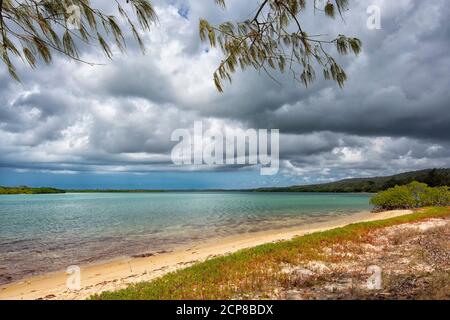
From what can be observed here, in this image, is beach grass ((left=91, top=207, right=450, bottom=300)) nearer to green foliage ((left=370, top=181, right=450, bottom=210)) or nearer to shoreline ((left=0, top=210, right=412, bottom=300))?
shoreline ((left=0, top=210, right=412, bottom=300))

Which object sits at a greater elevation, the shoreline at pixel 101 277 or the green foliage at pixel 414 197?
the green foliage at pixel 414 197

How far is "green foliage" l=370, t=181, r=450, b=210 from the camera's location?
183ft

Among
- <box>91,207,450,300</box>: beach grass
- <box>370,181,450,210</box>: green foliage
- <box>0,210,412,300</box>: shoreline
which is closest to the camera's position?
<box>91,207,450,300</box>: beach grass

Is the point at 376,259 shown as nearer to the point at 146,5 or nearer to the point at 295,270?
the point at 295,270

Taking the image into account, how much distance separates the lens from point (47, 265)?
66.2 feet

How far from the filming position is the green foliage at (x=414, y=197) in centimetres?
5576

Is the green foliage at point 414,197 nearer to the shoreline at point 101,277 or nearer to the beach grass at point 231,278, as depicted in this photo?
the shoreline at point 101,277

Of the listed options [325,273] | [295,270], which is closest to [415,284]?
[325,273]

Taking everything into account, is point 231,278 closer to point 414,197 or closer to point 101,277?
point 101,277

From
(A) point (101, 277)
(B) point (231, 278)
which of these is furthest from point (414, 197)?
(B) point (231, 278)

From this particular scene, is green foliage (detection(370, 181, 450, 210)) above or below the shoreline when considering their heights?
above

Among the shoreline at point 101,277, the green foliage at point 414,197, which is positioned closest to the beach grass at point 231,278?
the shoreline at point 101,277

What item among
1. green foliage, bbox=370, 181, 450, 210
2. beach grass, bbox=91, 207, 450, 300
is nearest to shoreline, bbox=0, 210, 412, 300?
beach grass, bbox=91, 207, 450, 300
